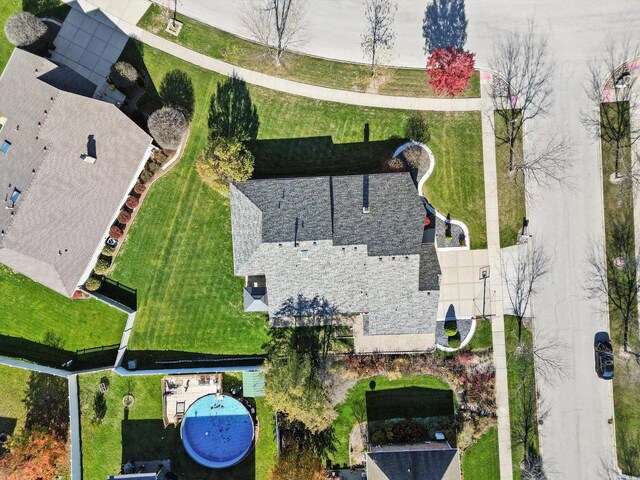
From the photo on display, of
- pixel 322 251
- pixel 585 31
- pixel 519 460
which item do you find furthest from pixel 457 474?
pixel 585 31

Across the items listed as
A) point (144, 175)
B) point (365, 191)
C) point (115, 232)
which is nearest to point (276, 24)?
point (365, 191)

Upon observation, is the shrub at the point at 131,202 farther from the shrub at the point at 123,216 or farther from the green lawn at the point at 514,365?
the green lawn at the point at 514,365

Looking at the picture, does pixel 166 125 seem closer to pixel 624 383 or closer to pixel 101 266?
pixel 101 266

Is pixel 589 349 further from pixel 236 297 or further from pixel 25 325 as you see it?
pixel 25 325

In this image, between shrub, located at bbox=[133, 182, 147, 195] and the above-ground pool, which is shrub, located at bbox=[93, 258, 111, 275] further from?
the above-ground pool

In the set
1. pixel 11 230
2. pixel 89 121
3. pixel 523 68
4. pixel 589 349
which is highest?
pixel 523 68

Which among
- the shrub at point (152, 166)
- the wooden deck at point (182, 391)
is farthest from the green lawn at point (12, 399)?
the shrub at point (152, 166)
